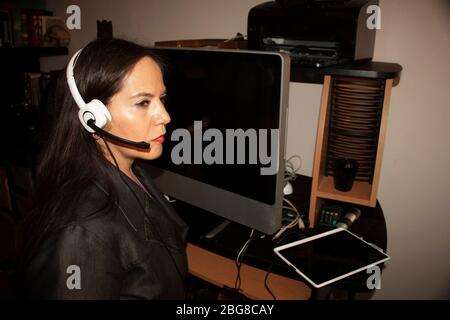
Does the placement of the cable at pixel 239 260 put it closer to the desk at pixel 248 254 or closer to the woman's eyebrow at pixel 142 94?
the desk at pixel 248 254

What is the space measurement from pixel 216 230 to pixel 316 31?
2.49ft

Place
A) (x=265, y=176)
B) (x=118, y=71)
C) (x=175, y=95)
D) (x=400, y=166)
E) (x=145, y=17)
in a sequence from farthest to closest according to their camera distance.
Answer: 1. (x=145, y=17)
2. (x=400, y=166)
3. (x=175, y=95)
4. (x=265, y=176)
5. (x=118, y=71)

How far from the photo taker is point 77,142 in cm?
86

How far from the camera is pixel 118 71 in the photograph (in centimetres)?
81

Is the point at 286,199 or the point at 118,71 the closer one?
the point at 118,71

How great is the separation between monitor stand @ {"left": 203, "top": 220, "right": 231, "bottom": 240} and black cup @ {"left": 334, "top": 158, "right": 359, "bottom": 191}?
41cm

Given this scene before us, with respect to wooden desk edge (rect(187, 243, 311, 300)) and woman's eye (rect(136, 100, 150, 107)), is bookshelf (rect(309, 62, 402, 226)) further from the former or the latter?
woman's eye (rect(136, 100, 150, 107))

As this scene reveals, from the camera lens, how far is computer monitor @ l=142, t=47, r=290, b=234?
893mm

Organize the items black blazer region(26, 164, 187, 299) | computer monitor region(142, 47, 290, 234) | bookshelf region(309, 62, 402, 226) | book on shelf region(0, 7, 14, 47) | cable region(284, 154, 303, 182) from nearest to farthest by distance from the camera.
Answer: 1. black blazer region(26, 164, 187, 299)
2. computer monitor region(142, 47, 290, 234)
3. bookshelf region(309, 62, 402, 226)
4. cable region(284, 154, 303, 182)
5. book on shelf region(0, 7, 14, 47)

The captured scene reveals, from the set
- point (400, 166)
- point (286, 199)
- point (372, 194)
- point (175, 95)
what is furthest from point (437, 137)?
point (175, 95)

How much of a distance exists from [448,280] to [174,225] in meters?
1.28

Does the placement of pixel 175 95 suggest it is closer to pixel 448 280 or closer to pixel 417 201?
pixel 417 201

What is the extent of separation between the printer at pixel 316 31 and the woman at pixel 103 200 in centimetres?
49

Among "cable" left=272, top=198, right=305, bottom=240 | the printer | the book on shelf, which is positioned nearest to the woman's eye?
the printer
